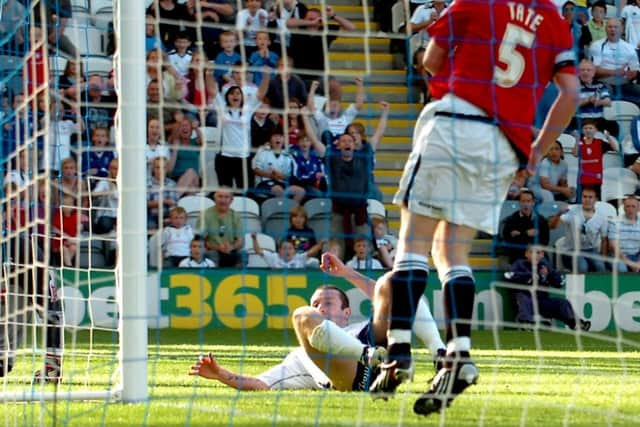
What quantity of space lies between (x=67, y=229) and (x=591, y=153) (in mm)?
6904

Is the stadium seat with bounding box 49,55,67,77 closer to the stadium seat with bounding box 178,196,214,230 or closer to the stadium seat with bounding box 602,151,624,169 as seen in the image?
the stadium seat with bounding box 178,196,214,230

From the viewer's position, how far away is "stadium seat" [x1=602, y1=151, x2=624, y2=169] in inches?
622

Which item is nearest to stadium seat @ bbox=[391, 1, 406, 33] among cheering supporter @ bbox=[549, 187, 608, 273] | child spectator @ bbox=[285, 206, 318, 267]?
cheering supporter @ bbox=[549, 187, 608, 273]

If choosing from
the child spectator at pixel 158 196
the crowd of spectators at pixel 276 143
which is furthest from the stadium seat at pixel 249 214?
the child spectator at pixel 158 196

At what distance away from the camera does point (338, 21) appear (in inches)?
637

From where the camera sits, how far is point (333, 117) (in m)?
13.1

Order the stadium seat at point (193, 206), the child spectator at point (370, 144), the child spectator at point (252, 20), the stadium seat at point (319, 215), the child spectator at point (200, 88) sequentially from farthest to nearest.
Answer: the stadium seat at point (193, 206) < the child spectator at point (252, 20) < the stadium seat at point (319, 215) < the child spectator at point (370, 144) < the child spectator at point (200, 88)

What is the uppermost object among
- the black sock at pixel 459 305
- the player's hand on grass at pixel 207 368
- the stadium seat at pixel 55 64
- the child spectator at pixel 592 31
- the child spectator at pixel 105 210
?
the child spectator at pixel 592 31

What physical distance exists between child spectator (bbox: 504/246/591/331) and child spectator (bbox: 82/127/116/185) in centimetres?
485

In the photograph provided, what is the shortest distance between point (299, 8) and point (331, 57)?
59.1 inches

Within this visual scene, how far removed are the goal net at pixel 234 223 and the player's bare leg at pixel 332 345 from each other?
0.05 metres

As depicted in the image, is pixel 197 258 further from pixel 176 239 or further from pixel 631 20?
pixel 631 20

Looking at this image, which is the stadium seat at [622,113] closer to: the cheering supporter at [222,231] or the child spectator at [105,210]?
the cheering supporter at [222,231]

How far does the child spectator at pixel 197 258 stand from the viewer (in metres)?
14.7
